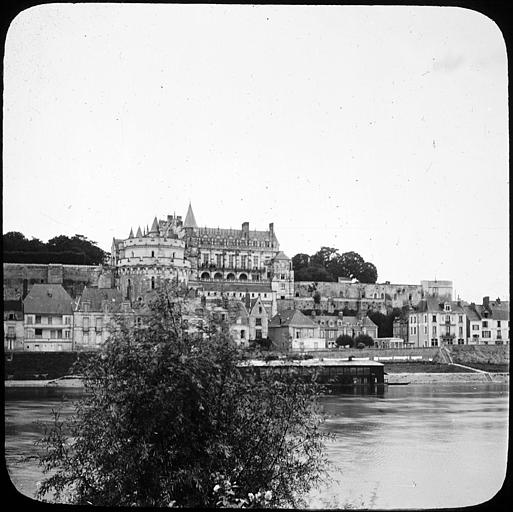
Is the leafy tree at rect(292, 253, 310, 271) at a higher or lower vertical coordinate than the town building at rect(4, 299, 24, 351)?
higher

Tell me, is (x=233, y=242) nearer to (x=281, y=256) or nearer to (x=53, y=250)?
(x=281, y=256)

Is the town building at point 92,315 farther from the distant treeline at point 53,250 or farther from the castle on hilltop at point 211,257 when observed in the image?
the castle on hilltop at point 211,257

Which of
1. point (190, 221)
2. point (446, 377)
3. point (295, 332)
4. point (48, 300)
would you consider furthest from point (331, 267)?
point (48, 300)

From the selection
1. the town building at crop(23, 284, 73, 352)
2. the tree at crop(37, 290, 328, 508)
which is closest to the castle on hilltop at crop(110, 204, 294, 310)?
the town building at crop(23, 284, 73, 352)

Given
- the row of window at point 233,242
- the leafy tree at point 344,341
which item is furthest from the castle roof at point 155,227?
the leafy tree at point 344,341

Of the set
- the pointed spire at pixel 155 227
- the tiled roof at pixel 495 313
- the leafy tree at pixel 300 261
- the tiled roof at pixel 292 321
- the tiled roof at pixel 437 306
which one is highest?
the pointed spire at pixel 155 227

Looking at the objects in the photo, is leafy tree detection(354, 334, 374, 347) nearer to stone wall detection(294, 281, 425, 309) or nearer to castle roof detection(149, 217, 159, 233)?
stone wall detection(294, 281, 425, 309)
